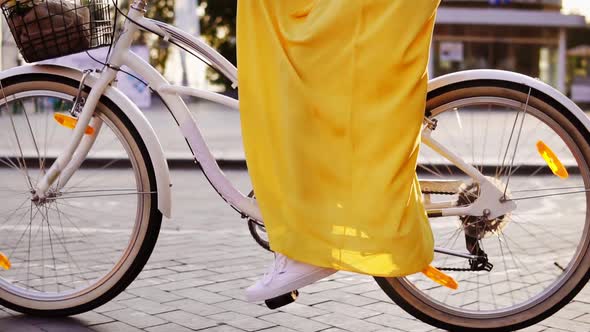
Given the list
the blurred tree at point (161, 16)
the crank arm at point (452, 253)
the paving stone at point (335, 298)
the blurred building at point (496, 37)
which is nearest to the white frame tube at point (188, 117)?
the crank arm at point (452, 253)

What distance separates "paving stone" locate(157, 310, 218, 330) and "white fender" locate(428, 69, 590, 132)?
126 cm

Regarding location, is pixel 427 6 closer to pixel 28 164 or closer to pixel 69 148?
pixel 69 148

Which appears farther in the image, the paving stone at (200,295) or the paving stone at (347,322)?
the paving stone at (200,295)

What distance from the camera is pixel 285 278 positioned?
2.62 metres

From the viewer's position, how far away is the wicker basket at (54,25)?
2.85 metres

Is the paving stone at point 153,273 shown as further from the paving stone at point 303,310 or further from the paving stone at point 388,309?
the paving stone at point 388,309

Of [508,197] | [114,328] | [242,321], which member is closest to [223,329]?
[242,321]

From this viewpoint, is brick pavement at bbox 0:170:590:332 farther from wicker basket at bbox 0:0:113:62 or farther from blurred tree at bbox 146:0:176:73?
blurred tree at bbox 146:0:176:73

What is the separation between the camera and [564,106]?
274 centimetres

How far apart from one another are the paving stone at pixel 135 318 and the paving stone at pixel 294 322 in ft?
1.43

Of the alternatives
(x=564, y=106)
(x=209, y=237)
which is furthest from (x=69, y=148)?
(x=209, y=237)

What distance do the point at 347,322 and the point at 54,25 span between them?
160cm

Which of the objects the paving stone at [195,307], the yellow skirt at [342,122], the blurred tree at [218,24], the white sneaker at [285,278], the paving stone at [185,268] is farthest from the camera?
the blurred tree at [218,24]

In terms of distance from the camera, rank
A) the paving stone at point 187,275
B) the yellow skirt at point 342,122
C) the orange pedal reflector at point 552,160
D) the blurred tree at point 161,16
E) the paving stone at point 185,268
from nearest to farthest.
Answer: the yellow skirt at point 342,122, the orange pedal reflector at point 552,160, the paving stone at point 187,275, the paving stone at point 185,268, the blurred tree at point 161,16
